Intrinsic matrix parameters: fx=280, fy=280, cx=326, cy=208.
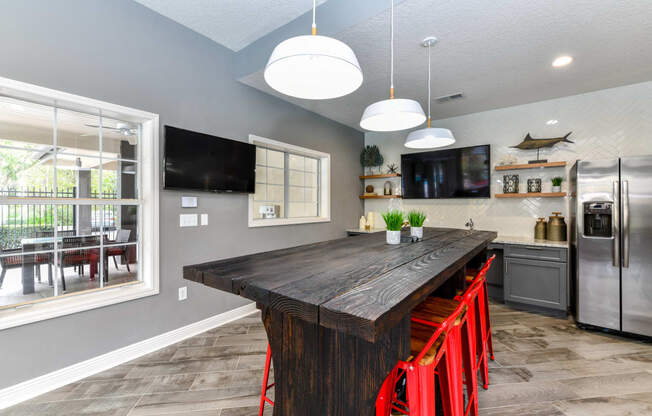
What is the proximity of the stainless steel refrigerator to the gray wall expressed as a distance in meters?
3.47

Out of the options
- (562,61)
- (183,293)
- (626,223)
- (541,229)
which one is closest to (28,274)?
(183,293)

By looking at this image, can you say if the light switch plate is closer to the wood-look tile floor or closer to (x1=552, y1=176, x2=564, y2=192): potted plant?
the wood-look tile floor

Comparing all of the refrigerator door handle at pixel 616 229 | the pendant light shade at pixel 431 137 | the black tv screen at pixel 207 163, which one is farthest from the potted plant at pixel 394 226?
the refrigerator door handle at pixel 616 229

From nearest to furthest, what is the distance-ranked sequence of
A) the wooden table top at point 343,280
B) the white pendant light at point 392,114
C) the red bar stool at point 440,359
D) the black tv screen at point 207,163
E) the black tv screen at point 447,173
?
the wooden table top at point 343,280 < the red bar stool at point 440,359 < the white pendant light at point 392,114 < the black tv screen at point 207,163 < the black tv screen at point 447,173

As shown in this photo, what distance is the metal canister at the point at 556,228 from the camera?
11.8 ft

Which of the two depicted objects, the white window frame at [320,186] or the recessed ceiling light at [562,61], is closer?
the recessed ceiling light at [562,61]

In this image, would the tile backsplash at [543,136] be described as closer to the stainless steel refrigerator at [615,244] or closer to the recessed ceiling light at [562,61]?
the stainless steel refrigerator at [615,244]

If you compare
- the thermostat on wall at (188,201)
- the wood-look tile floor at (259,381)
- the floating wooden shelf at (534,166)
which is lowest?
the wood-look tile floor at (259,381)

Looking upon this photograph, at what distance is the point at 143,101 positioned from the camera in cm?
250

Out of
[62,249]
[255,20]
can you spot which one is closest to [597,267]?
[255,20]

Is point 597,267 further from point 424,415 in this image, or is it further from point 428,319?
point 424,415

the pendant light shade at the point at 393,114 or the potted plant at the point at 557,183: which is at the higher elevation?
the pendant light shade at the point at 393,114

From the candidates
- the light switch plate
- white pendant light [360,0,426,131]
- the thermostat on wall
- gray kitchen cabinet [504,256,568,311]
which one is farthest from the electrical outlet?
gray kitchen cabinet [504,256,568,311]

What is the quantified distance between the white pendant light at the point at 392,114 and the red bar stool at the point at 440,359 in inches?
44.6
